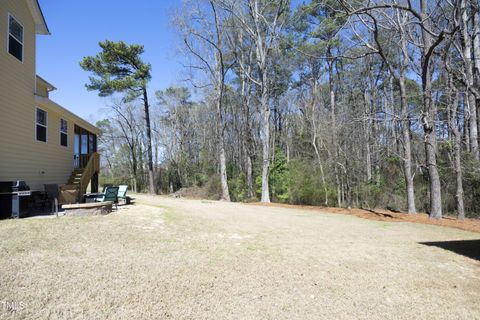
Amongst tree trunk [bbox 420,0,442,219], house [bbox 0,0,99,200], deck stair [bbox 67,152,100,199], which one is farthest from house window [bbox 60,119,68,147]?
tree trunk [bbox 420,0,442,219]

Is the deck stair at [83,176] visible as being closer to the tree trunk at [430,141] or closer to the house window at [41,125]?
the house window at [41,125]

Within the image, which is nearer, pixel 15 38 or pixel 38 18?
pixel 15 38

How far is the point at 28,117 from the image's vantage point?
10094 mm

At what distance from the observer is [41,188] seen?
10.8m

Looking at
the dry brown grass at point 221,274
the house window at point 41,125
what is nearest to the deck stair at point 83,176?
the house window at point 41,125

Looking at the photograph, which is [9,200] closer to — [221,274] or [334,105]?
[221,274]

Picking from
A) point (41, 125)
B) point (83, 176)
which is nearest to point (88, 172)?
point (83, 176)

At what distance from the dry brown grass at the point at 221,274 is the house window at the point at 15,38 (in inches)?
220

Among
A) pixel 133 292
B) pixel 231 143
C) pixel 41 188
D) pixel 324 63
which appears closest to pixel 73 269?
pixel 133 292

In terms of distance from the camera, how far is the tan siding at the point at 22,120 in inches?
352

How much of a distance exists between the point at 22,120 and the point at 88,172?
3.67 meters

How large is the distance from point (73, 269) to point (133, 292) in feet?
3.78

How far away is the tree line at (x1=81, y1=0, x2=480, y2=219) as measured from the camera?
11.3 metres

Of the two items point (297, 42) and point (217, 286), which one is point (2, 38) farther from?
point (297, 42)
